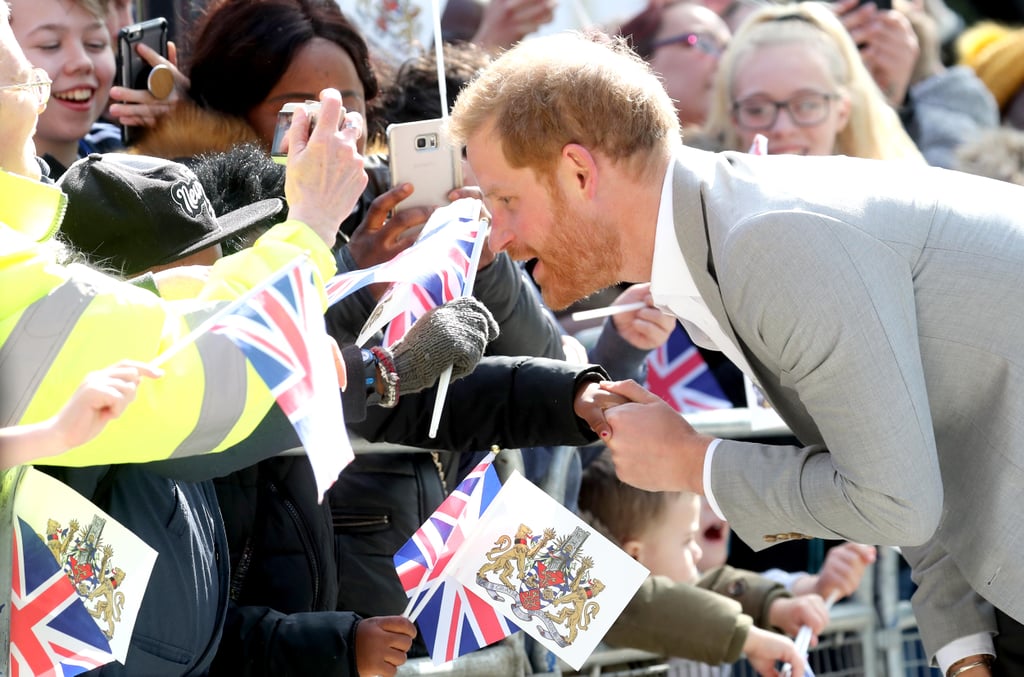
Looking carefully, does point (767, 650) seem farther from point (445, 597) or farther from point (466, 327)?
point (466, 327)

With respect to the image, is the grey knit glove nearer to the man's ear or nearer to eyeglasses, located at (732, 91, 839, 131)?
the man's ear

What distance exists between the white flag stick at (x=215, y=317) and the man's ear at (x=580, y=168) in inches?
27.3

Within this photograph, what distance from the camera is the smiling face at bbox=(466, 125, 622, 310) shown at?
2.88m

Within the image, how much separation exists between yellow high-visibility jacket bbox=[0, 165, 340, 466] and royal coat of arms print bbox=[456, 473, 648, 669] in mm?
764

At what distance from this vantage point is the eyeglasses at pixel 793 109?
494 cm

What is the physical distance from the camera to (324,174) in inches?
101

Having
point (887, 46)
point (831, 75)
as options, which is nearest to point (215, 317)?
point (831, 75)

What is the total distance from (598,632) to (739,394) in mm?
1868

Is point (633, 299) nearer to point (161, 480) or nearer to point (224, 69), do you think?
point (224, 69)

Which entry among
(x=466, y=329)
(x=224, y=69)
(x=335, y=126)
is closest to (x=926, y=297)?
(x=466, y=329)

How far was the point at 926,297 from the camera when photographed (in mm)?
2523

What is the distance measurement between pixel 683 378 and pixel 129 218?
2334mm

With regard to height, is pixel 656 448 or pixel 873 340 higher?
pixel 873 340

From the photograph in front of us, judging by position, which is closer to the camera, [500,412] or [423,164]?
[500,412]
